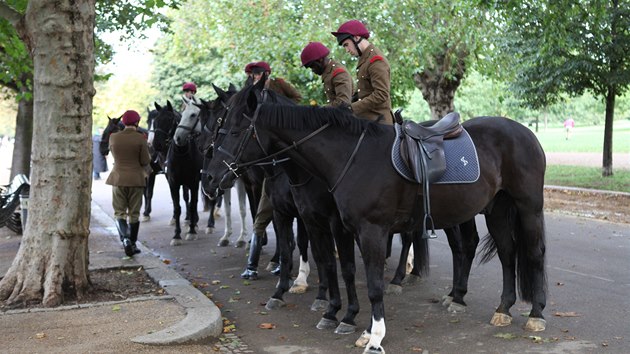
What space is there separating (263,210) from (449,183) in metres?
3.44

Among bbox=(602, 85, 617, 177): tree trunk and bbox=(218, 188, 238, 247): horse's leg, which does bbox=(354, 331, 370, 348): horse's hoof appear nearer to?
bbox=(218, 188, 238, 247): horse's leg

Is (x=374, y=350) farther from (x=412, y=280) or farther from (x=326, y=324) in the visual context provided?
(x=412, y=280)

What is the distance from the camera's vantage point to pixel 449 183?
668cm

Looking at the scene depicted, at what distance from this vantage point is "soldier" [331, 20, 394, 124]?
7512 millimetres

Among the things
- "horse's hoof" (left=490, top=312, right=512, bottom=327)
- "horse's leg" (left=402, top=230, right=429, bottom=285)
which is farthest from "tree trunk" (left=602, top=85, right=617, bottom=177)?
"horse's hoof" (left=490, top=312, right=512, bottom=327)

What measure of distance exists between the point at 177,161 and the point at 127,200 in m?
1.89

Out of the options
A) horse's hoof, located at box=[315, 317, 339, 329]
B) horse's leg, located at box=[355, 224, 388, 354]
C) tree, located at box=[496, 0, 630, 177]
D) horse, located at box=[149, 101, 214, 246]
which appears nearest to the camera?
horse's leg, located at box=[355, 224, 388, 354]

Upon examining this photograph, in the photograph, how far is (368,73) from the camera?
299 inches

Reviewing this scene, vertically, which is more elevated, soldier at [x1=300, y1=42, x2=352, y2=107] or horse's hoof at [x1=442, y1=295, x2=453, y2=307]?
soldier at [x1=300, y1=42, x2=352, y2=107]

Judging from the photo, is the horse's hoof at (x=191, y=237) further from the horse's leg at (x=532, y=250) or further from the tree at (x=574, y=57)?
the tree at (x=574, y=57)

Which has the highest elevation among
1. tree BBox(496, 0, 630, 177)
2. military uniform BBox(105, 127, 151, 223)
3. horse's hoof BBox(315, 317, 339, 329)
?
tree BBox(496, 0, 630, 177)

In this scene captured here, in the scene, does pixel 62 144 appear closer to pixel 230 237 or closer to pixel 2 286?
pixel 2 286

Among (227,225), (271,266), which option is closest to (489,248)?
(271,266)

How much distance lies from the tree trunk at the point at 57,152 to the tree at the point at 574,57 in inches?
414
